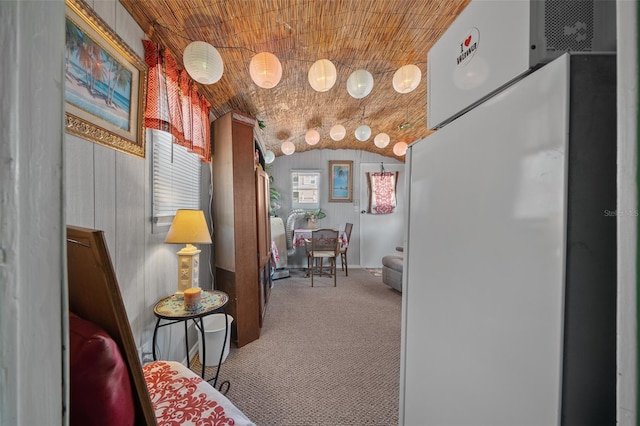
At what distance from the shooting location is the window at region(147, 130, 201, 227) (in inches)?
62.3

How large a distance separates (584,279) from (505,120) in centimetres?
36

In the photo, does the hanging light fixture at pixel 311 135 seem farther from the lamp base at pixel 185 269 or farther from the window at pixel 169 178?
the lamp base at pixel 185 269

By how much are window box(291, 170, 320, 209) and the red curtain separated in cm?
310

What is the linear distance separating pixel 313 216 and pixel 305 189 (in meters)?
0.64

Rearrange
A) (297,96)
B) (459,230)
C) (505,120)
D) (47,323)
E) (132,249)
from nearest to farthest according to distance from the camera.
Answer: (47,323), (505,120), (459,230), (132,249), (297,96)

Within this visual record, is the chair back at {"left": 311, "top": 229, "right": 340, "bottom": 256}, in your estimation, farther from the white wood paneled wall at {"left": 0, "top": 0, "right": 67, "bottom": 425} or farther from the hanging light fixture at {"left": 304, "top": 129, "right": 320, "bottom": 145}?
the white wood paneled wall at {"left": 0, "top": 0, "right": 67, "bottom": 425}

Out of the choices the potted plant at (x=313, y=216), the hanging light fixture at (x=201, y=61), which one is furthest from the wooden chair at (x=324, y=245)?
the hanging light fixture at (x=201, y=61)

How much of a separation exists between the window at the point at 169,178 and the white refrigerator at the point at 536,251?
67.7 inches

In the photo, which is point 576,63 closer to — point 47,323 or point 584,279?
point 584,279

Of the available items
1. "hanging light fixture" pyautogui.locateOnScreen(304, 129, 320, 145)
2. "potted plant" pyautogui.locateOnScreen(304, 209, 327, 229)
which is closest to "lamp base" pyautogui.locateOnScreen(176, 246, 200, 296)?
"hanging light fixture" pyautogui.locateOnScreen(304, 129, 320, 145)

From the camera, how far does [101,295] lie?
2.11 feet

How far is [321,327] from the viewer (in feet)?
8.36

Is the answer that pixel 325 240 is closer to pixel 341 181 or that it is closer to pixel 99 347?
pixel 341 181

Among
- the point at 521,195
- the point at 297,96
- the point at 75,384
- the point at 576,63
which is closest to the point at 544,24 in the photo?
the point at 576,63
